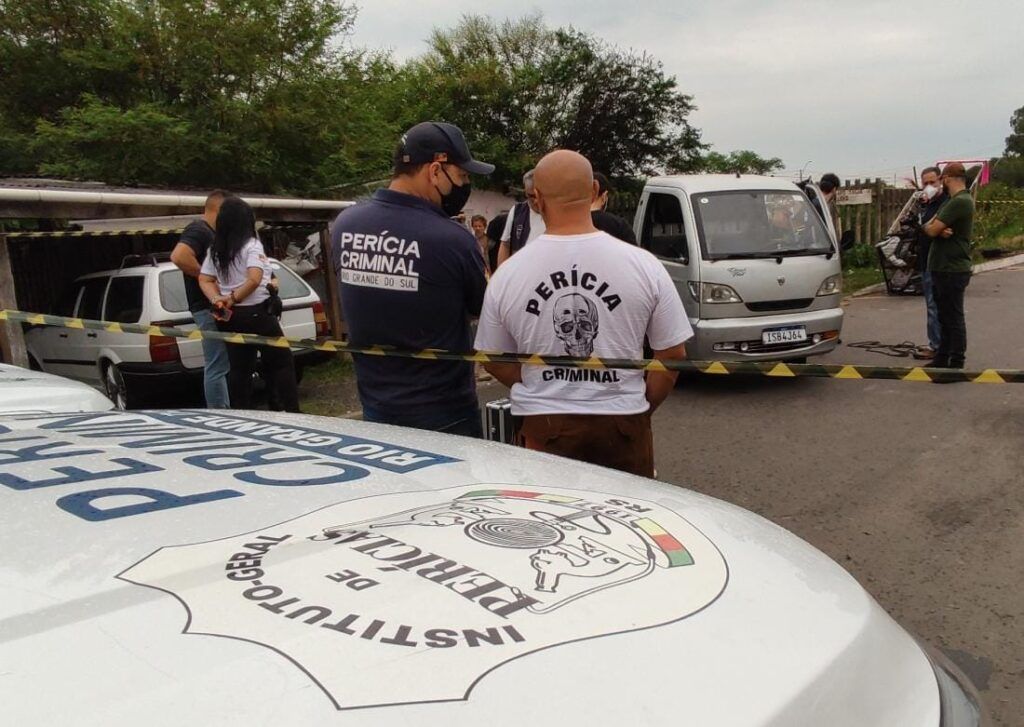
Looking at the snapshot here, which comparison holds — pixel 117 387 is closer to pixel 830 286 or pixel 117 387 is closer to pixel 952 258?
pixel 830 286

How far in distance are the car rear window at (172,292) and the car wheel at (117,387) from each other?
0.78m

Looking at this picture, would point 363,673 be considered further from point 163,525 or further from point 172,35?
point 172,35

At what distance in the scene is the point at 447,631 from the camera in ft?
3.66

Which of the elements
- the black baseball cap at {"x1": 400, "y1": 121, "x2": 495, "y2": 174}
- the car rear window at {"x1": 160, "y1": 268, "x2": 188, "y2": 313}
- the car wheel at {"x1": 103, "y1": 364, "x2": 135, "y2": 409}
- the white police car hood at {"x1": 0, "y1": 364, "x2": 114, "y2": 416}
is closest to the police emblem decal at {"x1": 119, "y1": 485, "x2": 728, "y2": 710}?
the black baseball cap at {"x1": 400, "y1": 121, "x2": 495, "y2": 174}

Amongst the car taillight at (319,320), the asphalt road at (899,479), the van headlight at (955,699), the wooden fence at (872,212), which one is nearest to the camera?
the van headlight at (955,699)

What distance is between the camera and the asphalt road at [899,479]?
3.19 m

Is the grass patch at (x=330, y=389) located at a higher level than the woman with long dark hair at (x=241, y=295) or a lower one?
lower

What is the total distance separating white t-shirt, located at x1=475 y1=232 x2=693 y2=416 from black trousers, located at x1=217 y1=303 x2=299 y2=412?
3.11m

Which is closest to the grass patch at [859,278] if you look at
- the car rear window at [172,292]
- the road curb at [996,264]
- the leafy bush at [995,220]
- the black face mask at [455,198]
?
the road curb at [996,264]

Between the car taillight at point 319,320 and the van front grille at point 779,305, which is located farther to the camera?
the car taillight at point 319,320

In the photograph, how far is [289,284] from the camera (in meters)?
8.23

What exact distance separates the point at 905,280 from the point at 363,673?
13.5 meters

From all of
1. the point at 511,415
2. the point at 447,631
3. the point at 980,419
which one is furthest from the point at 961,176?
the point at 447,631

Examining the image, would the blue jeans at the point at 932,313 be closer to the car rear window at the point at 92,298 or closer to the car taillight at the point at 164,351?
the car taillight at the point at 164,351
